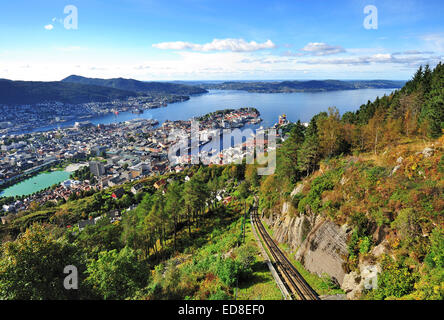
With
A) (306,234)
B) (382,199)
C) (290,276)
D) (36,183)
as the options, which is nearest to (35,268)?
(290,276)

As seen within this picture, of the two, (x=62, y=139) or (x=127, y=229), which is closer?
(x=127, y=229)

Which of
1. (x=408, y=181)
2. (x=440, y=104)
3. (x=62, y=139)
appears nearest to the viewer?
(x=408, y=181)

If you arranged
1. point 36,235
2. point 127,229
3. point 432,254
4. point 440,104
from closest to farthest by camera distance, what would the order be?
1. point 36,235
2. point 432,254
3. point 440,104
4. point 127,229

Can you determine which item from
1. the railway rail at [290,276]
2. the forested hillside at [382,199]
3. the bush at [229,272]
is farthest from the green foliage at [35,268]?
the forested hillside at [382,199]

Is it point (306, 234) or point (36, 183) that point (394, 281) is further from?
point (36, 183)
